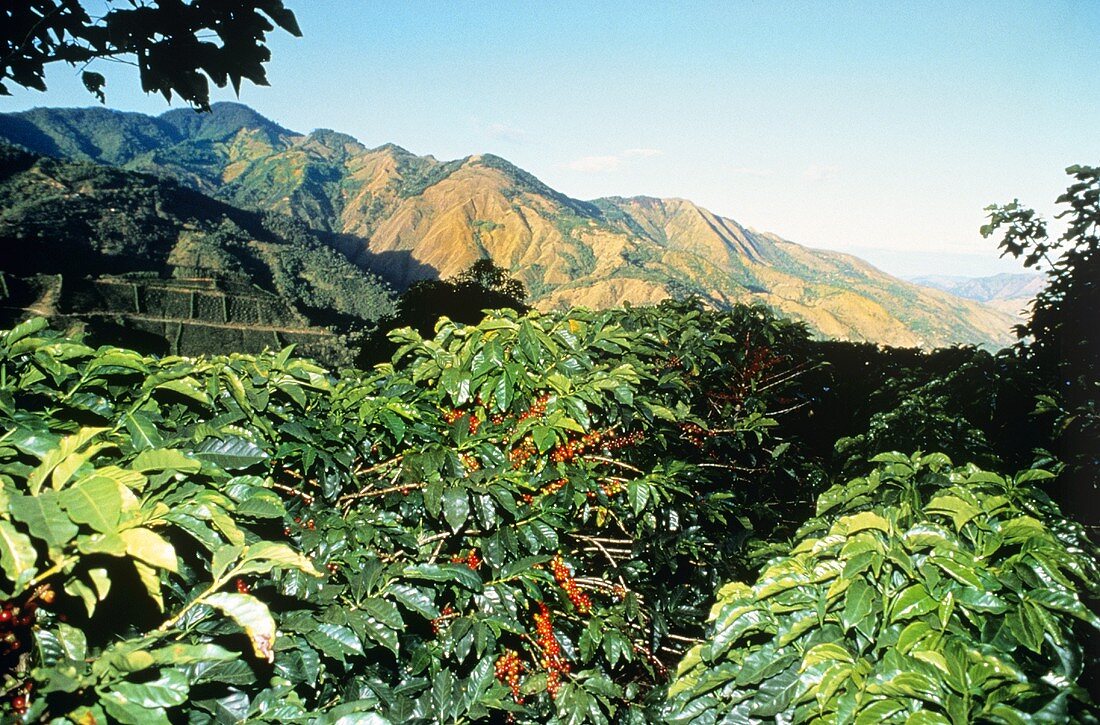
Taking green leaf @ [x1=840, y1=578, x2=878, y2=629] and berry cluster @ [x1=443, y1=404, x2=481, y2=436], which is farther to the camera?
berry cluster @ [x1=443, y1=404, x2=481, y2=436]

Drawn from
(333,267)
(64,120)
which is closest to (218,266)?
(333,267)

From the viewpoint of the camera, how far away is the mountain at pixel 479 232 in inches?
4808

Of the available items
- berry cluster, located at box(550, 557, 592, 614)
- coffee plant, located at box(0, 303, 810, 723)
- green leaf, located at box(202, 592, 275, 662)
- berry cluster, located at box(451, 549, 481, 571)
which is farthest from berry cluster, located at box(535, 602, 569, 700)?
green leaf, located at box(202, 592, 275, 662)

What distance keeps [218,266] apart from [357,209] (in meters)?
95.2

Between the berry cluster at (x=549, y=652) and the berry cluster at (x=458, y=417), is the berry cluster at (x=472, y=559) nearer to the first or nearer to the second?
the berry cluster at (x=549, y=652)

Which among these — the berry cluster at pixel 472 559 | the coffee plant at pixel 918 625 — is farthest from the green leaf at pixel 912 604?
the berry cluster at pixel 472 559

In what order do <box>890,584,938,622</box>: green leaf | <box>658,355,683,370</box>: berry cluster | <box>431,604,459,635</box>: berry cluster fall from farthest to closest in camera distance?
<box>658,355,683,370</box>: berry cluster
<box>431,604,459,635</box>: berry cluster
<box>890,584,938,622</box>: green leaf

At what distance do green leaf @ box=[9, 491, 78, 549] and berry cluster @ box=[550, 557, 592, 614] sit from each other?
1.72 m

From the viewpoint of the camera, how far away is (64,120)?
6777 inches

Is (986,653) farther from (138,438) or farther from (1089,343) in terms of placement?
(1089,343)

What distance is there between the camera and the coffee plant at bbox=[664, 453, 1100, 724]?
1118mm

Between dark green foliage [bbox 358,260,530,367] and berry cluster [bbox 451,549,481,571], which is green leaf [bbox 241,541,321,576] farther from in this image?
dark green foliage [bbox 358,260,530,367]

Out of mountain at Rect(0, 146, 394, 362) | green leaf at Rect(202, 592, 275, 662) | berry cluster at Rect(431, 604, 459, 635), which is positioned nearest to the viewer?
green leaf at Rect(202, 592, 275, 662)

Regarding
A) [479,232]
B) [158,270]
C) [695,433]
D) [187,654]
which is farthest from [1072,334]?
[479,232]
